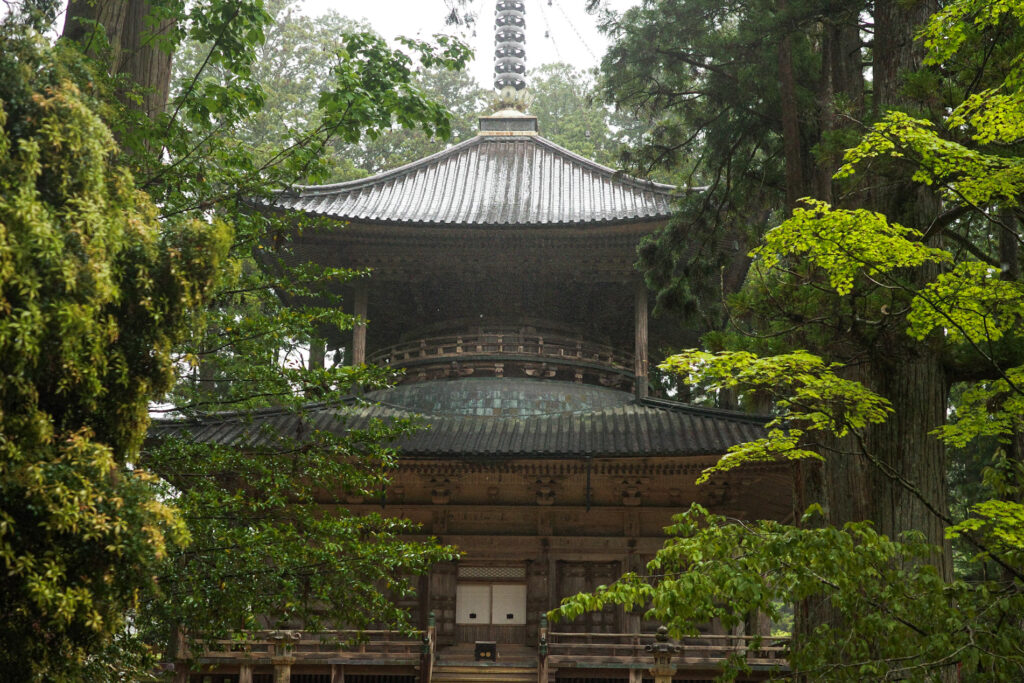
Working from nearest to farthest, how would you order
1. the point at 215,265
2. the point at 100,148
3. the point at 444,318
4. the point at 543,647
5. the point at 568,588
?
the point at 100,148, the point at 215,265, the point at 543,647, the point at 568,588, the point at 444,318

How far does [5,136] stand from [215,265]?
1534mm

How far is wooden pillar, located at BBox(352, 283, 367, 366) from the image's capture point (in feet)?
57.6

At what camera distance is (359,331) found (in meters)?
17.9

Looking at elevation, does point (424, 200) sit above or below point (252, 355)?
above

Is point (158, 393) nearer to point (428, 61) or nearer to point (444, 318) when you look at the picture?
point (428, 61)

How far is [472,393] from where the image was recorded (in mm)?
17984

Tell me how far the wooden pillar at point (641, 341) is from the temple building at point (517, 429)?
40 mm

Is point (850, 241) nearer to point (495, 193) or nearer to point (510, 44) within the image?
point (495, 193)

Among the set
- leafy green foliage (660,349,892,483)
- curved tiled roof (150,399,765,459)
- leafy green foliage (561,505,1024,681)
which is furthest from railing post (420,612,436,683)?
leafy green foliage (561,505,1024,681)

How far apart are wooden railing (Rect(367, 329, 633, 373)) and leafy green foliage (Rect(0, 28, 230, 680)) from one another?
11.8 metres

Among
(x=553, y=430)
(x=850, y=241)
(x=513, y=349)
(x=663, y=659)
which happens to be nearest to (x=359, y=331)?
(x=513, y=349)

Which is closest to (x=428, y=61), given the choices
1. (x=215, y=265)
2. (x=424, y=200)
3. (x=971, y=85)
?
(x=215, y=265)

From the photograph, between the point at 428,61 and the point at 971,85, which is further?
the point at 428,61

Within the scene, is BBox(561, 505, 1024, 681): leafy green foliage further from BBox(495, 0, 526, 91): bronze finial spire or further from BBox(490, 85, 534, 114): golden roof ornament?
BBox(495, 0, 526, 91): bronze finial spire
